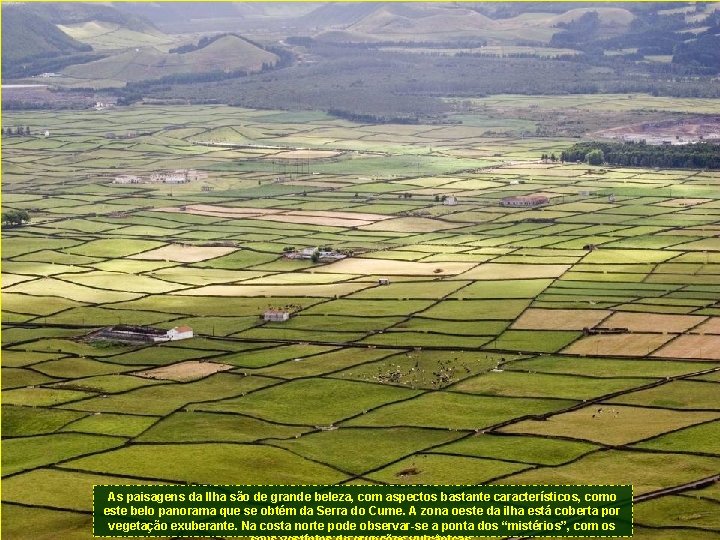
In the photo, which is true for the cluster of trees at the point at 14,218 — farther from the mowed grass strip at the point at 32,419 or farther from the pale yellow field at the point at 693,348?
the pale yellow field at the point at 693,348

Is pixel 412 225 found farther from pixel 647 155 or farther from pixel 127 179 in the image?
pixel 647 155

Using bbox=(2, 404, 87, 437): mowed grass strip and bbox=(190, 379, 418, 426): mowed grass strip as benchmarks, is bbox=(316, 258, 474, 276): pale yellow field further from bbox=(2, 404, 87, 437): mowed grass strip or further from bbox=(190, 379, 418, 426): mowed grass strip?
bbox=(2, 404, 87, 437): mowed grass strip

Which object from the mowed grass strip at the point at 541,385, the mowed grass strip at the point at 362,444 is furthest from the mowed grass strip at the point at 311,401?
the mowed grass strip at the point at 541,385

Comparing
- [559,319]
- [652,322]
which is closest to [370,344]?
[559,319]

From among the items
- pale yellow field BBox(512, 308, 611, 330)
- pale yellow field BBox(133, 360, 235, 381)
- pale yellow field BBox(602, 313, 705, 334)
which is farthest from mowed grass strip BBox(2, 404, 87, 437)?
pale yellow field BBox(602, 313, 705, 334)

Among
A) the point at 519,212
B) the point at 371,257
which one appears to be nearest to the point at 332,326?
the point at 371,257
